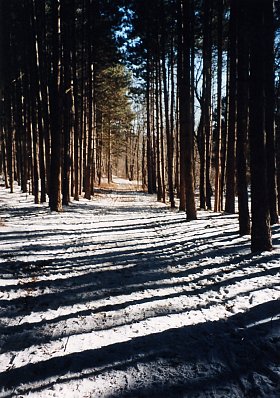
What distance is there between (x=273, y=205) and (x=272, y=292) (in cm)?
498

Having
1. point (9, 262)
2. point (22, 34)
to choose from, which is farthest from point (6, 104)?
point (9, 262)

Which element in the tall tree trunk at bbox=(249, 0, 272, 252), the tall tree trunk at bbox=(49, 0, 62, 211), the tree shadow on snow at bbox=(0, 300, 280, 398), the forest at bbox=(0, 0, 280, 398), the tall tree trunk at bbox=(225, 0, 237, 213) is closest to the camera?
the tree shadow on snow at bbox=(0, 300, 280, 398)

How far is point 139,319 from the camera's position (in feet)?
13.7

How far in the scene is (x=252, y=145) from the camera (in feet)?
21.7

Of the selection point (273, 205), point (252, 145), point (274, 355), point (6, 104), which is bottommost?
point (274, 355)

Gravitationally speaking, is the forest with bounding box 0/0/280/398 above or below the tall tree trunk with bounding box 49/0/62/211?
below

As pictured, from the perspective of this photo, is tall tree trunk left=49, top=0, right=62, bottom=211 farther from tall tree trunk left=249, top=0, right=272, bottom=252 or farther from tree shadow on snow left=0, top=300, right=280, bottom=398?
tree shadow on snow left=0, top=300, right=280, bottom=398

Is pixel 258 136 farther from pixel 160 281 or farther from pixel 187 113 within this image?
pixel 187 113

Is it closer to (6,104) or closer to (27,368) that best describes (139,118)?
(6,104)

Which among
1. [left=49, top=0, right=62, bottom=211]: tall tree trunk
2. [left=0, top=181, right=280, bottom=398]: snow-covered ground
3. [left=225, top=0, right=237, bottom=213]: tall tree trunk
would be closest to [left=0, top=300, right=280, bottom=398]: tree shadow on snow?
[left=0, top=181, right=280, bottom=398]: snow-covered ground

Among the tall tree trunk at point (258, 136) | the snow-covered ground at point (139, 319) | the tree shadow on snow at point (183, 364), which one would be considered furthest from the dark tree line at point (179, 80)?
the tree shadow on snow at point (183, 364)

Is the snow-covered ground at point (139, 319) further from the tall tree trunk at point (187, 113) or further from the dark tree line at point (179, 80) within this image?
the tall tree trunk at point (187, 113)

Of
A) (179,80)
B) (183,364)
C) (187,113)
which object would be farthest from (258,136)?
(179,80)

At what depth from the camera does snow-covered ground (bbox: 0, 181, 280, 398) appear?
297 centimetres
